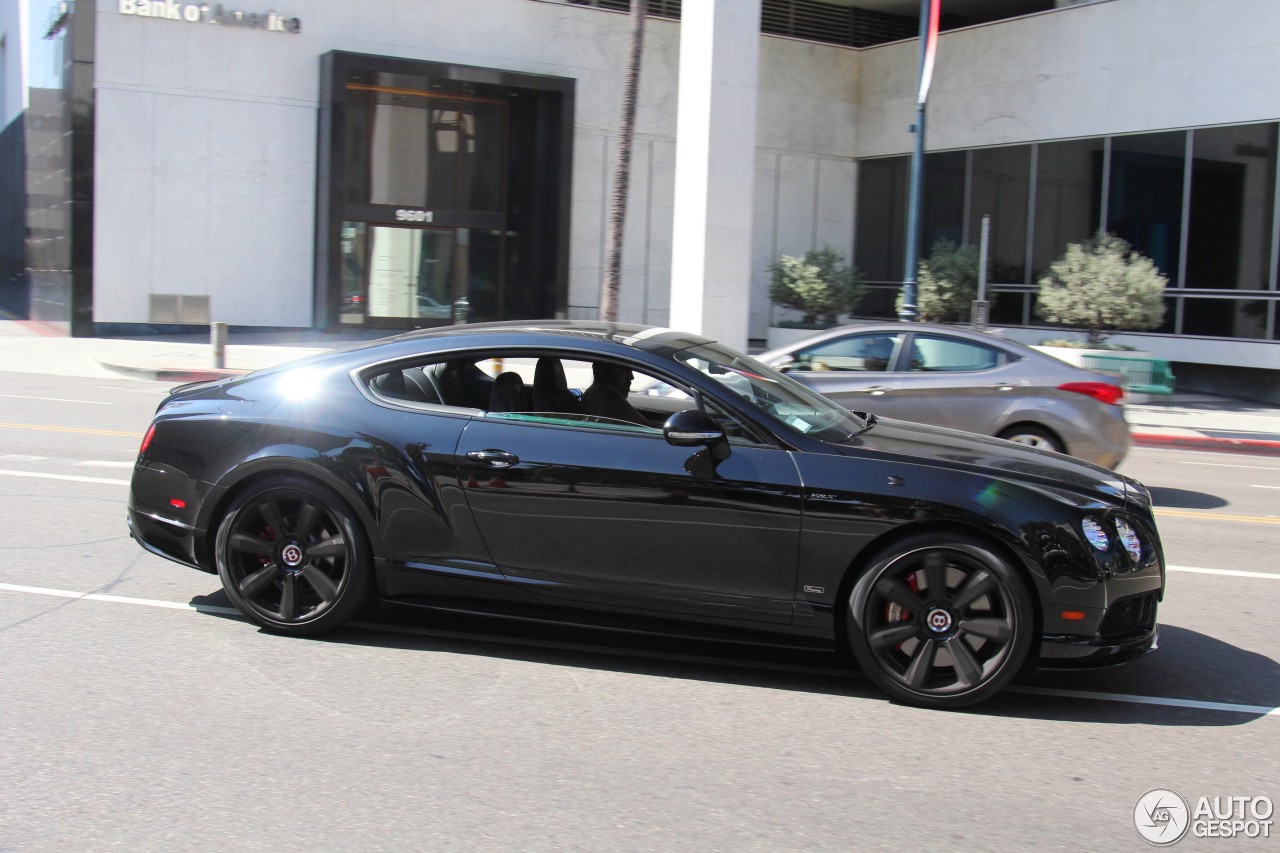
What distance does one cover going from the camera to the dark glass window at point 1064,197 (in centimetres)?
2577

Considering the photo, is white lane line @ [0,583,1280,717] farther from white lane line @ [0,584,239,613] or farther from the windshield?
the windshield

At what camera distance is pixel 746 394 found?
5.25 metres

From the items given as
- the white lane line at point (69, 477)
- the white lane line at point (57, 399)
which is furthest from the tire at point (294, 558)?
the white lane line at point (57, 399)

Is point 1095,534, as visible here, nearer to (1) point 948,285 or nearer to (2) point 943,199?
(1) point 948,285

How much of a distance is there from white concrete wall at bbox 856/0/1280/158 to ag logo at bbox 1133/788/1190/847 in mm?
22048

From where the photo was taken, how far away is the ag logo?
374cm

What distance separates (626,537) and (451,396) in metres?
1.20

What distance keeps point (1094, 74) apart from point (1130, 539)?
2367cm

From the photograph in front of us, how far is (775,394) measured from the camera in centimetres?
553

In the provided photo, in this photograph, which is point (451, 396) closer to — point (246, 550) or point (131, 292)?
point (246, 550)

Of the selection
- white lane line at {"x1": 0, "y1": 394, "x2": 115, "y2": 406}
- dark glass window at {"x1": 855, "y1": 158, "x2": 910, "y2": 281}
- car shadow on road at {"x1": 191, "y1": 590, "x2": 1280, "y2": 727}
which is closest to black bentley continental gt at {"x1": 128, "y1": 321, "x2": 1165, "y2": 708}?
car shadow on road at {"x1": 191, "y1": 590, "x2": 1280, "y2": 727}

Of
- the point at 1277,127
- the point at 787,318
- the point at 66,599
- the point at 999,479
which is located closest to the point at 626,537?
the point at 999,479

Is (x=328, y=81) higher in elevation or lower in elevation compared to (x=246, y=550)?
higher

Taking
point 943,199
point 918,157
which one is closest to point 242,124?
point 918,157
